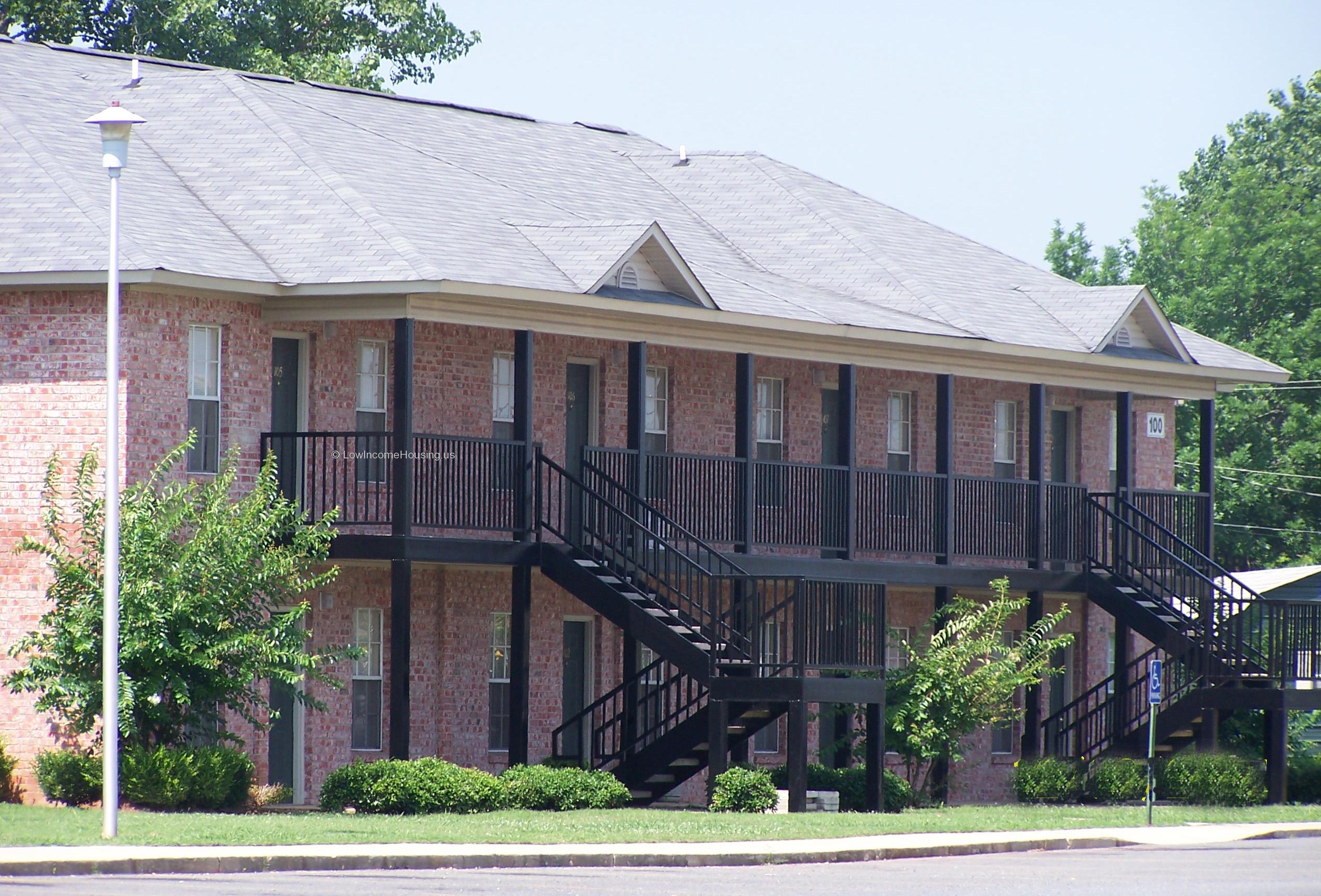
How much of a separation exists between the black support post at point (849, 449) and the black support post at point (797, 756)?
529 cm

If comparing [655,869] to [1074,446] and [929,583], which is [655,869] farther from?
[1074,446]

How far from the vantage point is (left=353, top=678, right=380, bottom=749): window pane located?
28875 mm

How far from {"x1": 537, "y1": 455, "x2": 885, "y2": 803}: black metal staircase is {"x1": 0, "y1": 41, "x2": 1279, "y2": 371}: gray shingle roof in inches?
116

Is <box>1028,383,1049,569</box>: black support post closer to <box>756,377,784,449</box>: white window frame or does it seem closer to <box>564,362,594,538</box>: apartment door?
<box>756,377,784,449</box>: white window frame

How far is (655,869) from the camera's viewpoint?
2061 centimetres

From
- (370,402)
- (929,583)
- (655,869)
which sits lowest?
(655,869)

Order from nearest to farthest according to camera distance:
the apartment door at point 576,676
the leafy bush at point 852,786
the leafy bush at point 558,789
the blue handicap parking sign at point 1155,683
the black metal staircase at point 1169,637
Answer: the leafy bush at point 558,789
the blue handicap parking sign at point 1155,683
the leafy bush at point 852,786
the apartment door at point 576,676
the black metal staircase at point 1169,637

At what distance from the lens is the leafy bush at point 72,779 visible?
2473cm

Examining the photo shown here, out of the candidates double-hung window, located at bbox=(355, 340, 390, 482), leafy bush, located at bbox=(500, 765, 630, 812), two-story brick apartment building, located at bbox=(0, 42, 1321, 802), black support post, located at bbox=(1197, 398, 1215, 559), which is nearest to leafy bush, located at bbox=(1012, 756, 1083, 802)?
two-story brick apartment building, located at bbox=(0, 42, 1321, 802)

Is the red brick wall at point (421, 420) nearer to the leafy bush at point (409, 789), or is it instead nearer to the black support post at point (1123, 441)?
the black support post at point (1123, 441)

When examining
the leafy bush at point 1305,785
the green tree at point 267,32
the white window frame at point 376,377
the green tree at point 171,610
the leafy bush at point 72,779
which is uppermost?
the green tree at point 267,32

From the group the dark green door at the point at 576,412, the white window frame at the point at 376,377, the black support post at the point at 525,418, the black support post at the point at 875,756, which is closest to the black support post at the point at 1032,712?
the black support post at the point at 875,756

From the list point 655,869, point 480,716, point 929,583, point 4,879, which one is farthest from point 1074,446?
point 4,879

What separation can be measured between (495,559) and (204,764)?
4.61 metres
